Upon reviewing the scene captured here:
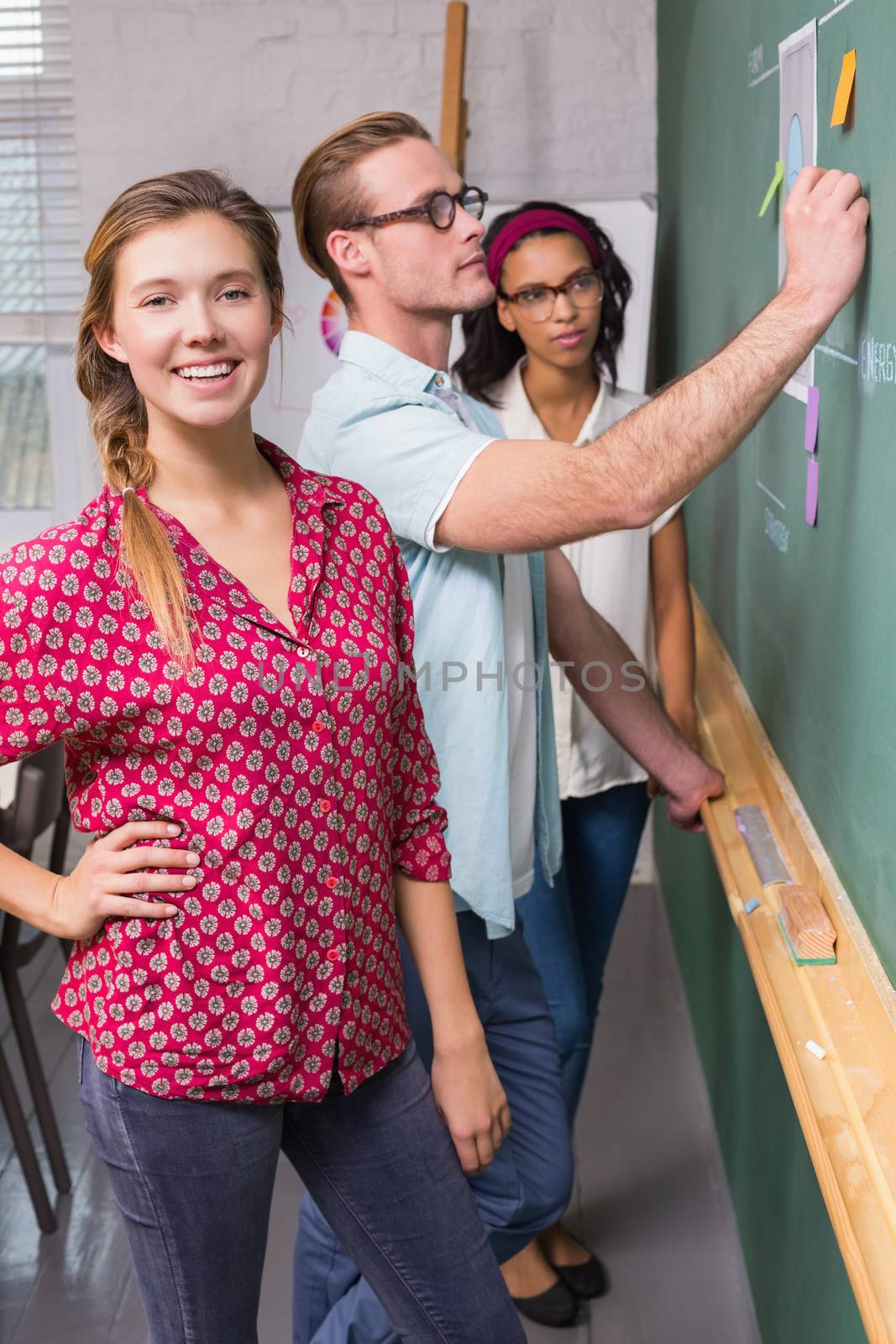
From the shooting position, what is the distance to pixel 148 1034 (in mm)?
1250

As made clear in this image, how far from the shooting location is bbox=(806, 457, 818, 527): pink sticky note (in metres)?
1.61

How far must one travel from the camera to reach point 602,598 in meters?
2.51

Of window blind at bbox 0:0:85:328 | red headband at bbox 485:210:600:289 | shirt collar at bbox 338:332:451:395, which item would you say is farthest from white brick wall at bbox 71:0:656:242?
shirt collar at bbox 338:332:451:395

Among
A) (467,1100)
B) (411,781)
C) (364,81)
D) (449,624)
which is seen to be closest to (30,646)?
(411,781)

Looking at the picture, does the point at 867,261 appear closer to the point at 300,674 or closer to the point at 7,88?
the point at 300,674

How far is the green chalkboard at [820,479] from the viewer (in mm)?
1271

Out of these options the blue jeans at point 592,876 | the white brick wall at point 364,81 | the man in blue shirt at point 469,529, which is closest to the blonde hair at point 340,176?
the man in blue shirt at point 469,529

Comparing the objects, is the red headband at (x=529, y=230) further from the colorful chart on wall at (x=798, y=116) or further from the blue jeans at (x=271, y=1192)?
the blue jeans at (x=271, y=1192)

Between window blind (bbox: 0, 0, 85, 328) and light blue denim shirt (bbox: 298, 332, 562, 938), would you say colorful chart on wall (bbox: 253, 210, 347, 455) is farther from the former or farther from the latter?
light blue denim shirt (bbox: 298, 332, 562, 938)

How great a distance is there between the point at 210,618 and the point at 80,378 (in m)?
0.33

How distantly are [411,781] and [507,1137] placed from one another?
22.6 inches

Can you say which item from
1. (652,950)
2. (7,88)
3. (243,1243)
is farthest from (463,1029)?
(7,88)

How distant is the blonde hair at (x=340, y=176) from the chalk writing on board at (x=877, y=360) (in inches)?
26.5

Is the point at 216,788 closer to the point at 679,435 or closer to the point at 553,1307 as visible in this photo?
the point at 679,435
